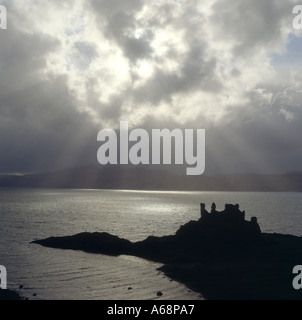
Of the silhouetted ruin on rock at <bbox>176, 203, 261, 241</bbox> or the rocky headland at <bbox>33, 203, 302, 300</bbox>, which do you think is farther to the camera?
the silhouetted ruin on rock at <bbox>176, 203, 261, 241</bbox>

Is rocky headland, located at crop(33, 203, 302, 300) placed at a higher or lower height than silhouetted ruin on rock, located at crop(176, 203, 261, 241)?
lower

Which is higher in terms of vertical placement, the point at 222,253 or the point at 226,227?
the point at 226,227

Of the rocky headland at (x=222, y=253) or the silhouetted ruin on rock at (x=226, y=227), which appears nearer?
the rocky headland at (x=222, y=253)

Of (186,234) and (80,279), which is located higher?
(186,234)

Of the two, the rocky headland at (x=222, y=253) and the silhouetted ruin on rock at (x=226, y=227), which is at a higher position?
the silhouetted ruin on rock at (x=226, y=227)

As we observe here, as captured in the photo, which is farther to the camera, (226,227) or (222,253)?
(226,227)

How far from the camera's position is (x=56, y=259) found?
69938 millimetres

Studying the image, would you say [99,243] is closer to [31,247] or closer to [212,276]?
[31,247]
